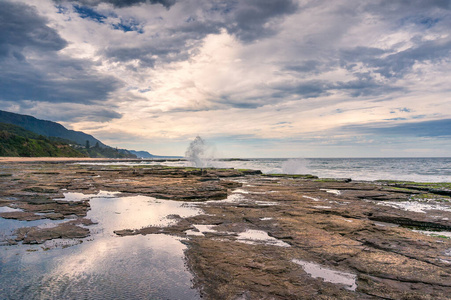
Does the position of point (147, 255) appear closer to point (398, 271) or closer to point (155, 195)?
point (398, 271)

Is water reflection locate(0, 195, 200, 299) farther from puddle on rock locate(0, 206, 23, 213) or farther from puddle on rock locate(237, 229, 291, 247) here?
puddle on rock locate(0, 206, 23, 213)

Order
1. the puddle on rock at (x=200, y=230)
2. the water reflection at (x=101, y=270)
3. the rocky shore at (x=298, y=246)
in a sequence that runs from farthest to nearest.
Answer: the puddle on rock at (x=200, y=230), the rocky shore at (x=298, y=246), the water reflection at (x=101, y=270)

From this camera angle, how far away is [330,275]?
717cm

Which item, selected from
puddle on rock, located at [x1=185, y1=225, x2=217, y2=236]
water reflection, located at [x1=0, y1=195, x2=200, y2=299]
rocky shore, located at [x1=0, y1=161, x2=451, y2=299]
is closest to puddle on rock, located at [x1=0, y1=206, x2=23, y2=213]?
rocky shore, located at [x1=0, y1=161, x2=451, y2=299]

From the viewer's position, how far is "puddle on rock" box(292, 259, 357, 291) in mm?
6695

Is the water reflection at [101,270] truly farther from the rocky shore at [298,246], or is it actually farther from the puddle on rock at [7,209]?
the puddle on rock at [7,209]

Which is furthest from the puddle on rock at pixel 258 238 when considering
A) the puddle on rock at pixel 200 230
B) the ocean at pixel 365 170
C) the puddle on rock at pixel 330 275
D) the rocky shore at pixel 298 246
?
the ocean at pixel 365 170

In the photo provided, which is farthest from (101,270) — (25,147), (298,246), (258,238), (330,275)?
(25,147)

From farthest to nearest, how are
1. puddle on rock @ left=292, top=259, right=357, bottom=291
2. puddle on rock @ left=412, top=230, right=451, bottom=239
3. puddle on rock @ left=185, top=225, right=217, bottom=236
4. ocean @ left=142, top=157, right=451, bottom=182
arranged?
ocean @ left=142, top=157, right=451, bottom=182
puddle on rock @ left=412, top=230, right=451, bottom=239
puddle on rock @ left=185, top=225, right=217, bottom=236
puddle on rock @ left=292, top=259, right=357, bottom=291

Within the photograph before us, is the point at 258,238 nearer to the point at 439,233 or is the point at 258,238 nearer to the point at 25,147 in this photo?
the point at 439,233

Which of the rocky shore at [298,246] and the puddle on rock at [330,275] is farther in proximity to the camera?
the puddle on rock at [330,275]

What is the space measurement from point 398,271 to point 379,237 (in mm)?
3604

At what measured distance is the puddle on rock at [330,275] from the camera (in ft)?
22.0

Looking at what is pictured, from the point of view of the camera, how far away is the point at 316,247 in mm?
9359
